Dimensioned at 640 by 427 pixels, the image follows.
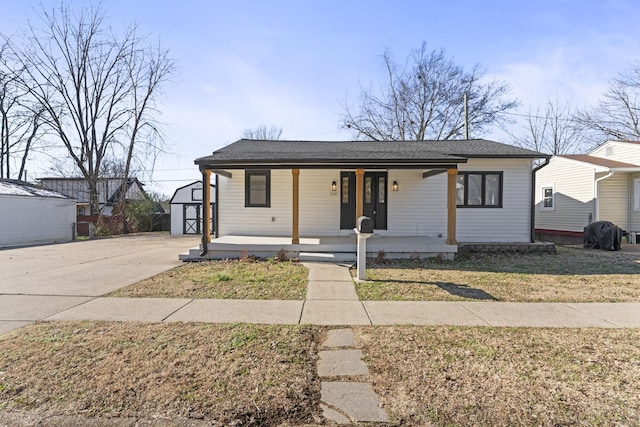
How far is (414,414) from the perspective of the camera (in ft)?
7.57

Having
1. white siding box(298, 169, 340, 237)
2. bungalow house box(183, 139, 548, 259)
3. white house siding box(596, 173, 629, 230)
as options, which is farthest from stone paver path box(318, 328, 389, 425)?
white house siding box(596, 173, 629, 230)

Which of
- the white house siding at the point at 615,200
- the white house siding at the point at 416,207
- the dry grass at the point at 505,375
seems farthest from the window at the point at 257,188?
the white house siding at the point at 615,200

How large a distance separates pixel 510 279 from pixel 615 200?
10886mm

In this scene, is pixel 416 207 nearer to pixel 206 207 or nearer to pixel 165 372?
pixel 206 207

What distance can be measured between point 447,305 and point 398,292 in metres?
0.92

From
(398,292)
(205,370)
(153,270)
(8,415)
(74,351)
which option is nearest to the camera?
(8,415)

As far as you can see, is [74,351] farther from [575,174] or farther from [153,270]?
[575,174]

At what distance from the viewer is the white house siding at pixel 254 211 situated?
1108 cm

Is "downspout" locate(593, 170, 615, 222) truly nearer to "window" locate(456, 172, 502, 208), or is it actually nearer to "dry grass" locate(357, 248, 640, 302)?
"dry grass" locate(357, 248, 640, 302)

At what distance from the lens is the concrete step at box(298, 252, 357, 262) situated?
28.7ft

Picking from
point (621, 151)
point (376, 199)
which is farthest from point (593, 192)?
point (376, 199)

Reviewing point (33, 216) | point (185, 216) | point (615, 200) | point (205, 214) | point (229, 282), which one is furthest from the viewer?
point (185, 216)

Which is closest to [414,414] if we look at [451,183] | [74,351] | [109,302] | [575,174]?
[74,351]

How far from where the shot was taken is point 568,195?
47.9 feet
